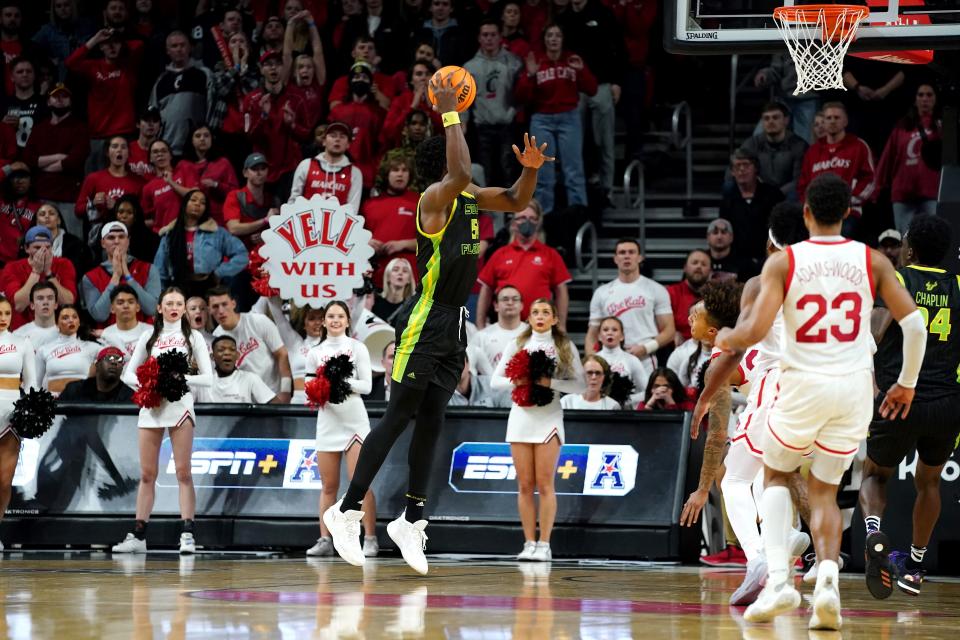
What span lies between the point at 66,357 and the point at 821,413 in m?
8.89

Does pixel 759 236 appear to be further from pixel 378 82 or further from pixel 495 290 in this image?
pixel 378 82

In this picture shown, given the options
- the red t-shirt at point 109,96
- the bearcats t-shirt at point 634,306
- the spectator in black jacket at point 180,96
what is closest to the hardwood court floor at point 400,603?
the bearcats t-shirt at point 634,306

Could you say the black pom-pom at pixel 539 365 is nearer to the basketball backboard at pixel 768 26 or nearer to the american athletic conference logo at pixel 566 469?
the american athletic conference logo at pixel 566 469

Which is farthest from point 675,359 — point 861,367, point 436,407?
point 861,367

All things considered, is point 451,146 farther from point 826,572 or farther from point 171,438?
point 171,438

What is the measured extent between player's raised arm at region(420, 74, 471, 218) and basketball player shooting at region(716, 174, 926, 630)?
199 centimetres

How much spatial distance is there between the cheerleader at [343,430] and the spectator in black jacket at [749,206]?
441cm

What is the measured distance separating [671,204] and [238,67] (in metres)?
5.54

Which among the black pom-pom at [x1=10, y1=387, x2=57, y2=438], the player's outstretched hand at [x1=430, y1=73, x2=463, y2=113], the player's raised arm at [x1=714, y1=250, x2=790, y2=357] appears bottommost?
the black pom-pom at [x1=10, y1=387, x2=57, y2=438]

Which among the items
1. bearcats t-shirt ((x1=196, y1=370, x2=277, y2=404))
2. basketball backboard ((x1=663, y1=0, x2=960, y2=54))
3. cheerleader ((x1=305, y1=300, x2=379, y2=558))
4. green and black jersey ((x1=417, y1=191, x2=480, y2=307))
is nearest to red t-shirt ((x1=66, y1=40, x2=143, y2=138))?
bearcats t-shirt ((x1=196, y1=370, x2=277, y2=404))

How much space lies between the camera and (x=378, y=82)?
16922 mm

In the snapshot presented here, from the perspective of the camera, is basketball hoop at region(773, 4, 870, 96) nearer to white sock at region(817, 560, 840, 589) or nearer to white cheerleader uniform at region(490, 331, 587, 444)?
white cheerleader uniform at region(490, 331, 587, 444)

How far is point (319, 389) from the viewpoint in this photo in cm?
1202

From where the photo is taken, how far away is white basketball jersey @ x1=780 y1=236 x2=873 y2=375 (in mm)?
6766
